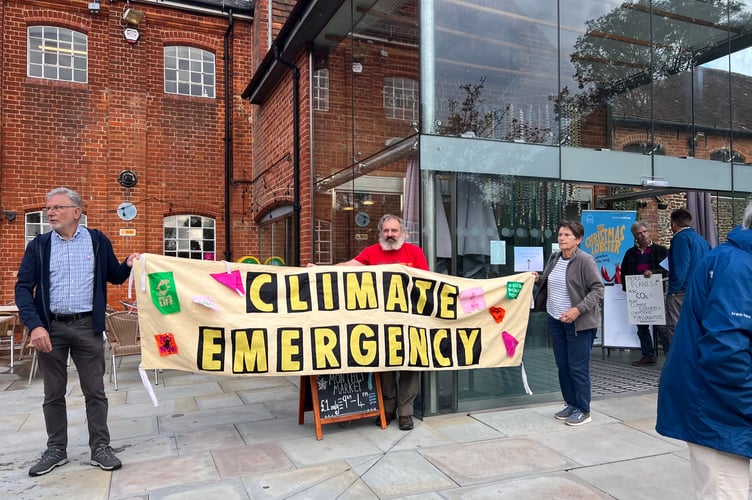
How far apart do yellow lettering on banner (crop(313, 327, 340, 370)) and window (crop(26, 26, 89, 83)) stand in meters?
9.30

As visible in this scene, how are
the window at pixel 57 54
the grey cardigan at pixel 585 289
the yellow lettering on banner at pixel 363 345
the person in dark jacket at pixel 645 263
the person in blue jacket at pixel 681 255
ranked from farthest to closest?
1. the window at pixel 57 54
2. the person in dark jacket at pixel 645 263
3. the person in blue jacket at pixel 681 255
4. the grey cardigan at pixel 585 289
5. the yellow lettering on banner at pixel 363 345

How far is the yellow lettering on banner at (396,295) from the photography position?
15.9 feet

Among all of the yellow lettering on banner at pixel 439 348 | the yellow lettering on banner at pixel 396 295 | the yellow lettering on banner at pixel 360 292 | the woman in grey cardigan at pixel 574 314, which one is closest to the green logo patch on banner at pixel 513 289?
the woman in grey cardigan at pixel 574 314

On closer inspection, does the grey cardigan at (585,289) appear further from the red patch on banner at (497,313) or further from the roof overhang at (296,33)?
the roof overhang at (296,33)

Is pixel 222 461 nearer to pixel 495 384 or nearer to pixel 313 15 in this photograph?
pixel 495 384

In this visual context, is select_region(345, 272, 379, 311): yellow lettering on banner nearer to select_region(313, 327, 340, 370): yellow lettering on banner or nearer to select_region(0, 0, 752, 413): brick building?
select_region(313, 327, 340, 370): yellow lettering on banner

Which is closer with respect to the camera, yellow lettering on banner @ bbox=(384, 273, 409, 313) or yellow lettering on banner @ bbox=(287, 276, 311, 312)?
yellow lettering on banner @ bbox=(287, 276, 311, 312)

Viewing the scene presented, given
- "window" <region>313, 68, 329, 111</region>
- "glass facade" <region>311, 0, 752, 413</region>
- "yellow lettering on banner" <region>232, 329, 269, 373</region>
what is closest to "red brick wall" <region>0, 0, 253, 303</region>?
"window" <region>313, 68, 329, 111</region>

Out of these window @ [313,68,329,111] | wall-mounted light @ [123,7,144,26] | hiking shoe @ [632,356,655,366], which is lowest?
hiking shoe @ [632,356,655,366]

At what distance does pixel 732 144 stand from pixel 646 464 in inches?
202

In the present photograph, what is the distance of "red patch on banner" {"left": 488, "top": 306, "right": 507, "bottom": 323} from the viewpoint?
5223 millimetres

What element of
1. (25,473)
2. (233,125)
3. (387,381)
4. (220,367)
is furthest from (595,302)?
(233,125)

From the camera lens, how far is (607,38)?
260 inches

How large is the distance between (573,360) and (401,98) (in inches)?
126
